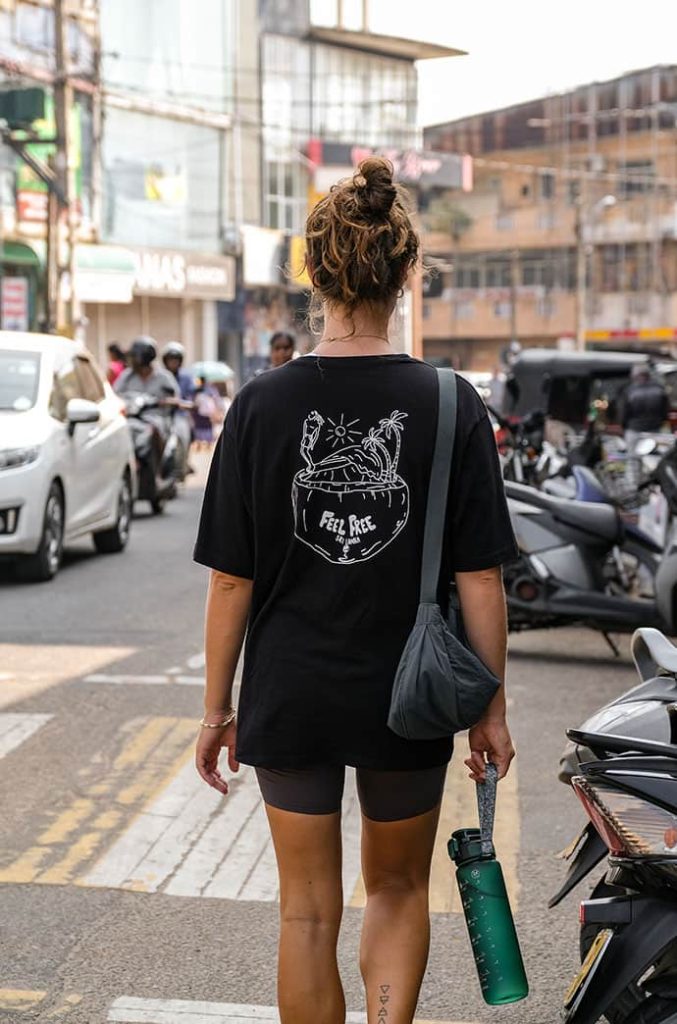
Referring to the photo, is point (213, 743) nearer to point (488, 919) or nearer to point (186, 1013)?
point (488, 919)

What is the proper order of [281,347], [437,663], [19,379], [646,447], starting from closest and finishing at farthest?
[437,663] → [646,447] → [19,379] → [281,347]

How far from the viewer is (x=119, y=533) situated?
Result: 14.6m

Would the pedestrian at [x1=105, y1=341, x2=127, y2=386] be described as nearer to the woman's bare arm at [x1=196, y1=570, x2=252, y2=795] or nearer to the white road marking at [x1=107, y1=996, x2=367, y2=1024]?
the white road marking at [x1=107, y1=996, x2=367, y2=1024]

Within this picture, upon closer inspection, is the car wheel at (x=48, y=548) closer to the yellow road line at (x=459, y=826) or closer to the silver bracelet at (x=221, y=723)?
the yellow road line at (x=459, y=826)

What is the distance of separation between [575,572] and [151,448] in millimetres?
8654

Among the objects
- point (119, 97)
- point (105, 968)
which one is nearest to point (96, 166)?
point (119, 97)

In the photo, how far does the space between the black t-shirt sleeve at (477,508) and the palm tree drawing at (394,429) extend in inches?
4.8

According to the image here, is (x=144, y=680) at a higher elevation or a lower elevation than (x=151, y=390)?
lower

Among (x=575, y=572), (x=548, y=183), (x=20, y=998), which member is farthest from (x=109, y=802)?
(x=548, y=183)

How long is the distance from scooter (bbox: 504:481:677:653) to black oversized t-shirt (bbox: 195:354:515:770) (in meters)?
5.92

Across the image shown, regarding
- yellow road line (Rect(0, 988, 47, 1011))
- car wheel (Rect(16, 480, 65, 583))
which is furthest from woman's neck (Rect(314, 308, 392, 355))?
car wheel (Rect(16, 480, 65, 583))

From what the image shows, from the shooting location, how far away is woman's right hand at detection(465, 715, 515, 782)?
11.1ft

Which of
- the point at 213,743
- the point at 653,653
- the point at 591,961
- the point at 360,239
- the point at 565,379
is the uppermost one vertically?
the point at 360,239

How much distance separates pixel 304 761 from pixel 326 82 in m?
64.2
